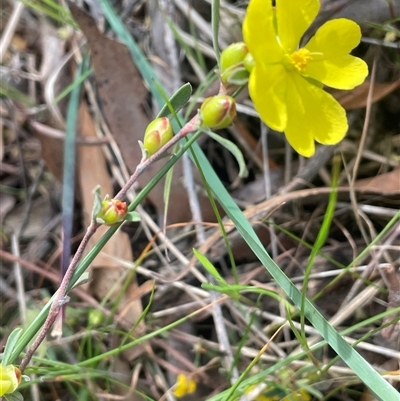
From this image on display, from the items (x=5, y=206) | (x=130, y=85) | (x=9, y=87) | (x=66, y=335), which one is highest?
(x=9, y=87)

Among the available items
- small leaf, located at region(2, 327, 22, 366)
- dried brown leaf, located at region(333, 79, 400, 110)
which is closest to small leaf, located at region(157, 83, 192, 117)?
small leaf, located at region(2, 327, 22, 366)

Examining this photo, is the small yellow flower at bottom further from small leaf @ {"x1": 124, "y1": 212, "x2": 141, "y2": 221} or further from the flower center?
the flower center

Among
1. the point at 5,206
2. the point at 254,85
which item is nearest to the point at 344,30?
the point at 254,85

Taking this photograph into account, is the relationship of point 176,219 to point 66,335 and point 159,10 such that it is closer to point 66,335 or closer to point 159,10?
point 66,335

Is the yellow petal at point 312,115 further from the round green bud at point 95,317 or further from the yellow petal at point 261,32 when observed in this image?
the round green bud at point 95,317

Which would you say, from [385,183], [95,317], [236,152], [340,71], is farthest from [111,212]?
[385,183]

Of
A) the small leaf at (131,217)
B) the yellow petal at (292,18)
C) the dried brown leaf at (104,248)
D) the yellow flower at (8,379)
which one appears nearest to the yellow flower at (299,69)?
the yellow petal at (292,18)

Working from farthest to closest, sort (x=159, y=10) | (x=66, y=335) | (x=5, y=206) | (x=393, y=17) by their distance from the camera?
(x=5, y=206)
(x=159, y=10)
(x=66, y=335)
(x=393, y=17)
